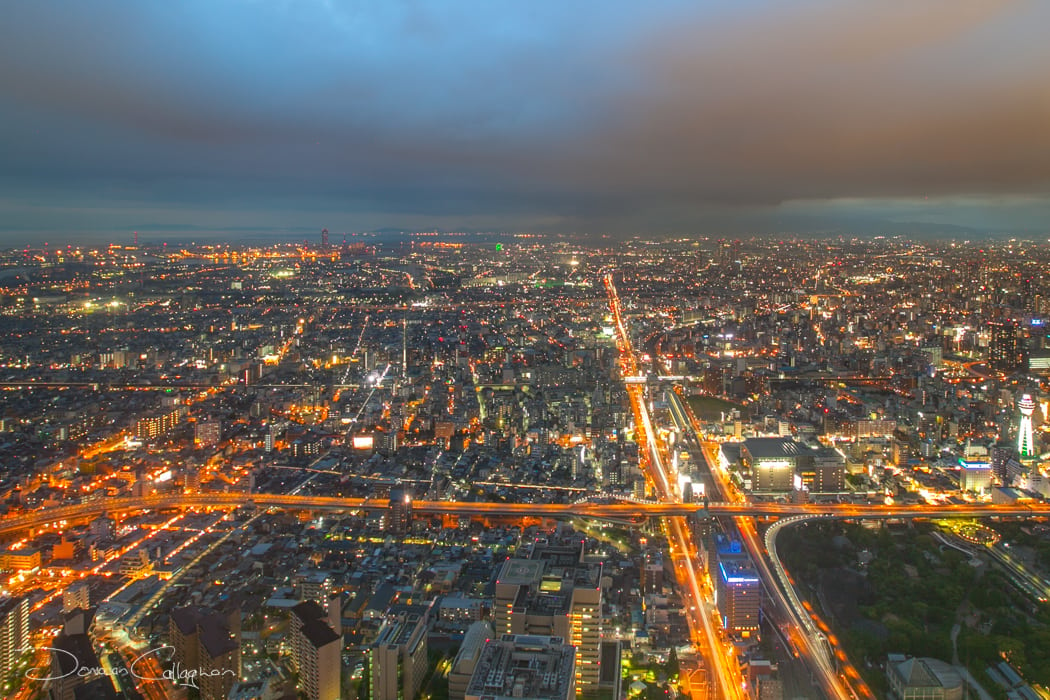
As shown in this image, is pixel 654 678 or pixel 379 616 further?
pixel 379 616

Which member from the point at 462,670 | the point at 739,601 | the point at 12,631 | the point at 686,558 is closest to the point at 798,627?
the point at 739,601

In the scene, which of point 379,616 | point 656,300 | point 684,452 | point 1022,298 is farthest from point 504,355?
point 1022,298

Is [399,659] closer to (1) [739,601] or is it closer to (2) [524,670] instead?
(2) [524,670]

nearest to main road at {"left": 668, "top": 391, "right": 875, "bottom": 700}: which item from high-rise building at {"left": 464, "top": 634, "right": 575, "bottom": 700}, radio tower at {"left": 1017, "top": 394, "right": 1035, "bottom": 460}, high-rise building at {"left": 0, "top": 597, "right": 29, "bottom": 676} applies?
high-rise building at {"left": 464, "top": 634, "right": 575, "bottom": 700}

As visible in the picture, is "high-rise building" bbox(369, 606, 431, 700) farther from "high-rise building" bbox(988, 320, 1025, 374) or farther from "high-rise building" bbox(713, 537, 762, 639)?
"high-rise building" bbox(988, 320, 1025, 374)

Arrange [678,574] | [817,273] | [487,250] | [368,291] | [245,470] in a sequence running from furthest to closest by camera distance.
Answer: [487,250] < [817,273] < [368,291] < [245,470] < [678,574]

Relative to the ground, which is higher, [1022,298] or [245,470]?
[1022,298]

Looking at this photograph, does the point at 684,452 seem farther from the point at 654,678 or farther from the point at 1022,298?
the point at 1022,298
